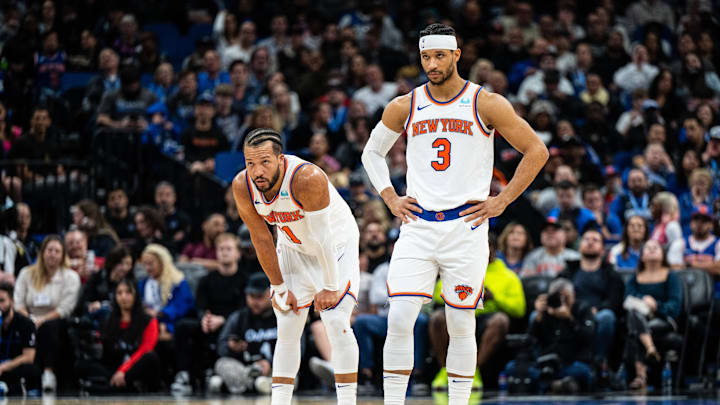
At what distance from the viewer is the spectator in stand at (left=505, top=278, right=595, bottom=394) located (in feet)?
35.6

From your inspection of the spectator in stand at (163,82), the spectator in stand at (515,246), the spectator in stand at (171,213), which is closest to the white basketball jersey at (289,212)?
the spectator in stand at (515,246)

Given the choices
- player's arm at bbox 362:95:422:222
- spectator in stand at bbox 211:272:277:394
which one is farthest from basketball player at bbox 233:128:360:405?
spectator in stand at bbox 211:272:277:394

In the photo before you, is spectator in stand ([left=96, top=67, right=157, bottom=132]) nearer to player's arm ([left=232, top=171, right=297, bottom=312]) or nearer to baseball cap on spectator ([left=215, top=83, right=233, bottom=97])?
baseball cap on spectator ([left=215, top=83, right=233, bottom=97])

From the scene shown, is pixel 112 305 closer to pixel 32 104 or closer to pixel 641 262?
pixel 32 104

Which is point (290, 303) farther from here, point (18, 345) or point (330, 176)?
point (330, 176)

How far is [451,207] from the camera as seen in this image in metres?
6.73

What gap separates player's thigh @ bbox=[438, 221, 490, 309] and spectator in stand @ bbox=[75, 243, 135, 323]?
19.2 ft

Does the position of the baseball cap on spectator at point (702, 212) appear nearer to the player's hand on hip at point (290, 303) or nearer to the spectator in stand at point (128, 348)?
Answer: the spectator in stand at point (128, 348)

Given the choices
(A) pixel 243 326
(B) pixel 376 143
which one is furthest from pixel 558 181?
(B) pixel 376 143

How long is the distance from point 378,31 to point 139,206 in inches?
231

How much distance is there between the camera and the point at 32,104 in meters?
14.4

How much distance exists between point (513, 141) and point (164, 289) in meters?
6.11

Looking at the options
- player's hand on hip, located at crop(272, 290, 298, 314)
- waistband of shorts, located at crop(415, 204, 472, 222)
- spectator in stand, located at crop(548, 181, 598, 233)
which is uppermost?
spectator in stand, located at crop(548, 181, 598, 233)

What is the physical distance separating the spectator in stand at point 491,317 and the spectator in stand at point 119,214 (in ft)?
14.4
